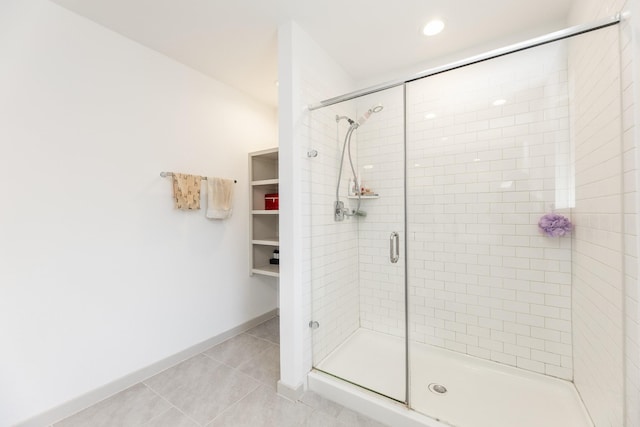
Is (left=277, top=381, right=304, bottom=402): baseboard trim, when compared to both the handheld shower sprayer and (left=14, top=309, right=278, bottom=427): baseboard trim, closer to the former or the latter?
(left=14, top=309, right=278, bottom=427): baseboard trim

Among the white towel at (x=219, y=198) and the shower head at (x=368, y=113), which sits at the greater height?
the shower head at (x=368, y=113)

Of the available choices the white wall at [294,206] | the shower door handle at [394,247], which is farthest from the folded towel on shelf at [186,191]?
the shower door handle at [394,247]

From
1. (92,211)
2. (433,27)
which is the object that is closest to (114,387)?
(92,211)

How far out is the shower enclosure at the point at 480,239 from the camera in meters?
1.47

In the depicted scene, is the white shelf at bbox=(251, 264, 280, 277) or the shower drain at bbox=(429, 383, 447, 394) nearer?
the shower drain at bbox=(429, 383, 447, 394)

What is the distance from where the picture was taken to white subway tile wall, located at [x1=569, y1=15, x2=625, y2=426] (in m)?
1.18

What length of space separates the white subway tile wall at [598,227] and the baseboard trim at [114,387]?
2694 mm

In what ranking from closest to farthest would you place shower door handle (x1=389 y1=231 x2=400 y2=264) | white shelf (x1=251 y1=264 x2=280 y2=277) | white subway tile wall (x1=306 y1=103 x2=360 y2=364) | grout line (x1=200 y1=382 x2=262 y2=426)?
1. grout line (x1=200 y1=382 x2=262 y2=426)
2. shower door handle (x1=389 y1=231 x2=400 y2=264)
3. white subway tile wall (x1=306 y1=103 x2=360 y2=364)
4. white shelf (x1=251 y1=264 x2=280 y2=277)

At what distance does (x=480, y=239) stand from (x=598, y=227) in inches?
27.9

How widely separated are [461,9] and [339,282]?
215 centimetres

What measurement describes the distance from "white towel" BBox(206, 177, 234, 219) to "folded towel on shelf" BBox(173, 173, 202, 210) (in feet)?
0.41

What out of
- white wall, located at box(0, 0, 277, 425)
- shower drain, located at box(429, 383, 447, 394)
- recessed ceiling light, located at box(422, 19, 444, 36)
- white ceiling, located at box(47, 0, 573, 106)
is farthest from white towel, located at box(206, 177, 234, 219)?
shower drain, located at box(429, 383, 447, 394)

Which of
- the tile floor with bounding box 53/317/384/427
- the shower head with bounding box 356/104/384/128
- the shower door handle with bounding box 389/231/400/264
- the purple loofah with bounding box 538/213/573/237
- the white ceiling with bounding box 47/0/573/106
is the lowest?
the tile floor with bounding box 53/317/384/427

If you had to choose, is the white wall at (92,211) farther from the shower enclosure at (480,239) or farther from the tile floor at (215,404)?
the shower enclosure at (480,239)
